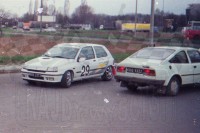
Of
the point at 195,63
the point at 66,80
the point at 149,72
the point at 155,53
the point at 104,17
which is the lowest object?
the point at 66,80

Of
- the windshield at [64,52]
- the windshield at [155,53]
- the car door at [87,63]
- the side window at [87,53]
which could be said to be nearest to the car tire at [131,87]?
the windshield at [155,53]

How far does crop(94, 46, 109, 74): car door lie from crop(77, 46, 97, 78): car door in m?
0.25

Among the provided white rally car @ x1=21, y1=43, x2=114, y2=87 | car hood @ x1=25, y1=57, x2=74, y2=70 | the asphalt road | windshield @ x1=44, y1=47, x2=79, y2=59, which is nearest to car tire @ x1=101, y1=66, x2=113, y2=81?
white rally car @ x1=21, y1=43, x2=114, y2=87

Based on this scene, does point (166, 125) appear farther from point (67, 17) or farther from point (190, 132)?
point (67, 17)

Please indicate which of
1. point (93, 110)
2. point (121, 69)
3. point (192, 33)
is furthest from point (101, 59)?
point (192, 33)

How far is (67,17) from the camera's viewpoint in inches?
1252

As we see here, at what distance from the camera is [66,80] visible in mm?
11281

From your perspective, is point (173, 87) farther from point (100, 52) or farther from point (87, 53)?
point (100, 52)

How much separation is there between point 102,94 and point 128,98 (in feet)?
2.88

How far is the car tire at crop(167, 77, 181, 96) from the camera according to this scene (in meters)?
10.4

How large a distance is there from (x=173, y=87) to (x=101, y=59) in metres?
3.49

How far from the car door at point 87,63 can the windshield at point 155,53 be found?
1.79m

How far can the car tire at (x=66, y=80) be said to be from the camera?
11.2 meters

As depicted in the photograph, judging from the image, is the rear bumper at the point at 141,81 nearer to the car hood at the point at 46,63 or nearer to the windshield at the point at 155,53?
the windshield at the point at 155,53
